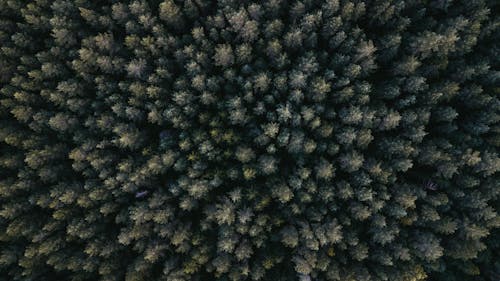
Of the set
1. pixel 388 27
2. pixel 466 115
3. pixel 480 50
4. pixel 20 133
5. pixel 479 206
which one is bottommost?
pixel 479 206

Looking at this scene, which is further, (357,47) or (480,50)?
(480,50)

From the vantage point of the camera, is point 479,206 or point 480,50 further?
point 480,50

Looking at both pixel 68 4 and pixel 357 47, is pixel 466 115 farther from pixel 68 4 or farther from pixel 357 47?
pixel 68 4

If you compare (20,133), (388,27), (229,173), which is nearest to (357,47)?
(388,27)

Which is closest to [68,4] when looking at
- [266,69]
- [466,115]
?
[266,69]

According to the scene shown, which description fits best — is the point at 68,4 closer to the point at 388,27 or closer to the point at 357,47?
the point at 357,47

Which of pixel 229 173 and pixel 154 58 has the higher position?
pixel 154 58
